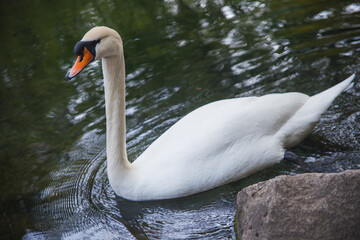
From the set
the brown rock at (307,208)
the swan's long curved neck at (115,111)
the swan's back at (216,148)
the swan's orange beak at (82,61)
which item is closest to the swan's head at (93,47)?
the swan's orange beak at (82,61)

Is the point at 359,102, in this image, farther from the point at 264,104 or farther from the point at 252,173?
the point at 252,173

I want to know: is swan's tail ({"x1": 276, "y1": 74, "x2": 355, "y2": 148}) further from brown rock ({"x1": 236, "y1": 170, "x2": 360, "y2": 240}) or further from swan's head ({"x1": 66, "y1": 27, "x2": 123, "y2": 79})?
swan's head ({"x1": 66, "y1": 27, "x2": 123, "y2": 79})

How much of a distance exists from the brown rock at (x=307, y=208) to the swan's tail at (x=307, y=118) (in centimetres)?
139

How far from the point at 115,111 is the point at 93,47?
68 cm

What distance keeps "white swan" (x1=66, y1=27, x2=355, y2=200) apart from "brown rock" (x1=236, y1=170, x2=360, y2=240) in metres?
1.01

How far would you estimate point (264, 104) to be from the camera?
4.80 m

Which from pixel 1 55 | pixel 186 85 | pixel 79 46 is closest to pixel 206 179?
pixel 79 46

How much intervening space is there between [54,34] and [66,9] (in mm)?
1933

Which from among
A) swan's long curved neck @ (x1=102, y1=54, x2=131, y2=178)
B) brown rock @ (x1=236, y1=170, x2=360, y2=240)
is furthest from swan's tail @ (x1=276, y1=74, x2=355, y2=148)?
swan's long curved neck @ (x1=102, y1=54, x2=131, y2=178)

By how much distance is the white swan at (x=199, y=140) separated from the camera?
4383mm

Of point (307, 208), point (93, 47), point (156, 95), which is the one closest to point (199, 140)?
point (93, 47)

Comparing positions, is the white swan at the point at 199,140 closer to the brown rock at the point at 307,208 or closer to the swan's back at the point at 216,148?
the swan's back at the point at 216,148

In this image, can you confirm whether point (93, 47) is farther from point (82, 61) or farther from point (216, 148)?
point (216, 148)

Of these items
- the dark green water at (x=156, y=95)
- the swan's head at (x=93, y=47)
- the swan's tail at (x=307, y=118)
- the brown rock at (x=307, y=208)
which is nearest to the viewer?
the brown rock at (x=307, y=208)
